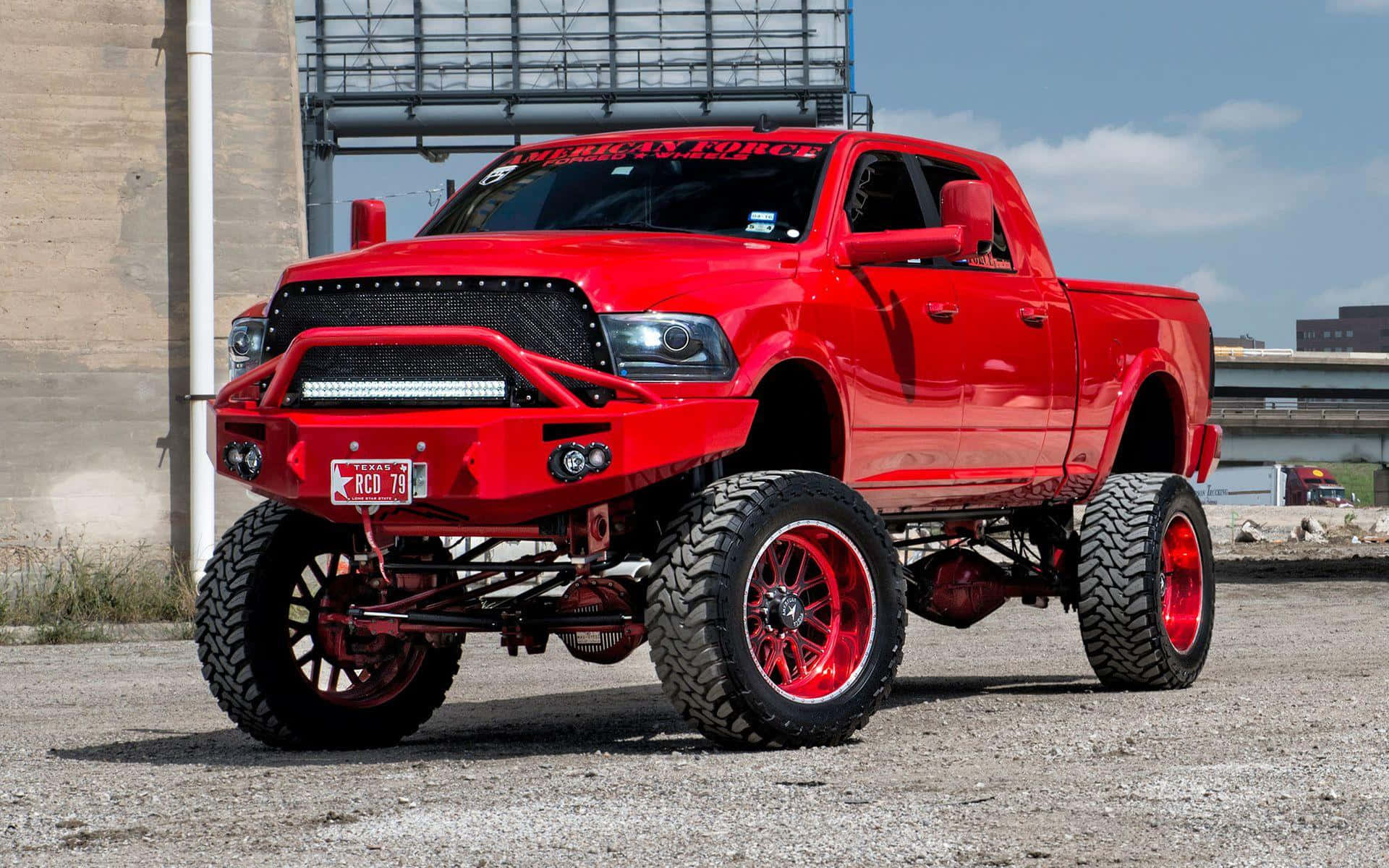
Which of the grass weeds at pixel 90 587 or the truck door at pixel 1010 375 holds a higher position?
the truck door at pixel 1010 375

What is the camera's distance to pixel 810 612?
660 centimetres

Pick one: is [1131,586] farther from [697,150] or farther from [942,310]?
[697,150]

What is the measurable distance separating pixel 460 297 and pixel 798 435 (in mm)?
1619

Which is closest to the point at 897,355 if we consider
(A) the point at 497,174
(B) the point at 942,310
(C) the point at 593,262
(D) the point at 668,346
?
(B) the point at 942,310

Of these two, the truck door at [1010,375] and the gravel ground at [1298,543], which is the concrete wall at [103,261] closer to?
the gravel ground at [1298,543]

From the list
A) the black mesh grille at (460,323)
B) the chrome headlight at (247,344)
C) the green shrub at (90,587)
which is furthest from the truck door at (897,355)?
the green shrub at (90,587)

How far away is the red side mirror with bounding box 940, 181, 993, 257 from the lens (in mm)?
7086

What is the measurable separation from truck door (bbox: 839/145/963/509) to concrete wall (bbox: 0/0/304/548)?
29.6ft

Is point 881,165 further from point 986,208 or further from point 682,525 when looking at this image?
point 682,525

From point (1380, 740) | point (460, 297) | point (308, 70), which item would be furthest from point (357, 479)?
point (308, 70)

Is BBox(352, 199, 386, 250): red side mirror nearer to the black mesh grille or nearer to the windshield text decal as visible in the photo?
the windshield text decal

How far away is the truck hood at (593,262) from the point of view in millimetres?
6113

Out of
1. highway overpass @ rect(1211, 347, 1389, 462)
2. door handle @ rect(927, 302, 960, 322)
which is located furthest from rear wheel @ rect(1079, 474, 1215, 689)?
highway overpass @ rect(1211, 347, 1389, 462)

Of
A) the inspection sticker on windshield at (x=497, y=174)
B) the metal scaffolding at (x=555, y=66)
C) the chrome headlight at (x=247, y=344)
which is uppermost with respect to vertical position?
the metal scaffolding at (x=555, y=66)
